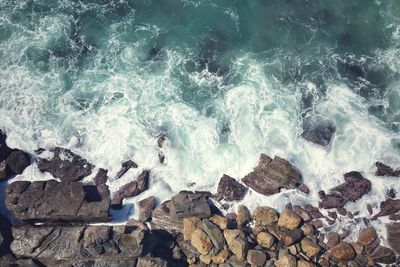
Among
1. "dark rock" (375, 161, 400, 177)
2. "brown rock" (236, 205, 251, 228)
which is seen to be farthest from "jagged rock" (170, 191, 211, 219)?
"dark rock" (375, 161, 400, 177)

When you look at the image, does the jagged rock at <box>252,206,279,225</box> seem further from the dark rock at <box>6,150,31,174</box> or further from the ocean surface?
the dark rock at <box>6,150,31,174</box>

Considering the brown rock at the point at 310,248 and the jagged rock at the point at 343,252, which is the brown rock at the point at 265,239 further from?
the jagged rock at the point at 343,252

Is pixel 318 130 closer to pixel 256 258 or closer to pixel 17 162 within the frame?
pixel 256 258

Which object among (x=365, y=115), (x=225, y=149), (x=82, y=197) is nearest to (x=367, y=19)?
(x=365, y=115)

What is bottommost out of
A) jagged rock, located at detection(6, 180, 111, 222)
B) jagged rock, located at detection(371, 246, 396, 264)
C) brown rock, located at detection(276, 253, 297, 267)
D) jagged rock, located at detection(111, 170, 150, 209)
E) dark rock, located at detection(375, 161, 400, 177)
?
jagged rock, located at detection(371, 246, 396, 264)

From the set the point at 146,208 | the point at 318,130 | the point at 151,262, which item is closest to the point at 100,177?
the point at 146,208
